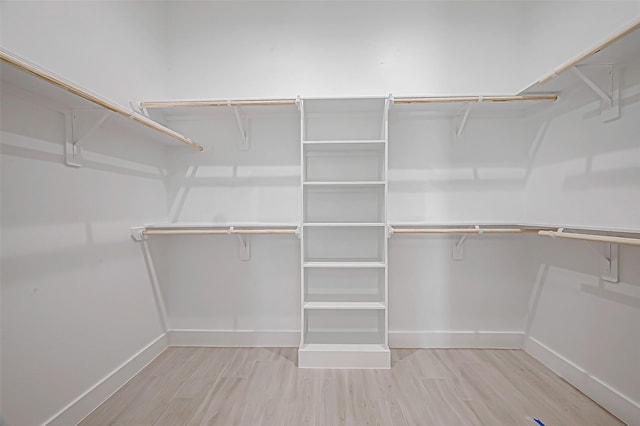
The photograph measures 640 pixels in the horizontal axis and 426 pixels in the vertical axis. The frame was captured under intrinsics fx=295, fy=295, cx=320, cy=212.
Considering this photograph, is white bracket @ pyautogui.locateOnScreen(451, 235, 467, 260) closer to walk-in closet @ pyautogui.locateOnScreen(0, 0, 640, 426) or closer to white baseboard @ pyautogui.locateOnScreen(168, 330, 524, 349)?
walk-in closet @ pyautogui.locateOnScreen(0, 0, 640, 426)

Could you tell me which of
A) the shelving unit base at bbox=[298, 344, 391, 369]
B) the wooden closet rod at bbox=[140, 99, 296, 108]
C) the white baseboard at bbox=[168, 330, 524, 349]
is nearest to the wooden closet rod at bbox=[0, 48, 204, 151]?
the wooden closet rod at bbox=[140, 99, 296, 108]

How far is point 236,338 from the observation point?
2275 millimetres

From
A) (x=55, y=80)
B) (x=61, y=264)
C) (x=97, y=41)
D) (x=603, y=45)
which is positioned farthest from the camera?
(x=97, y=41)

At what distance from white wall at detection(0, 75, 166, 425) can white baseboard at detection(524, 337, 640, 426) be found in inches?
105

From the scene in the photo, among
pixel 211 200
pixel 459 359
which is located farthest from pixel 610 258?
pixel 211 200

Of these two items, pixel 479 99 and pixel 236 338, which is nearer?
pixel 479 99

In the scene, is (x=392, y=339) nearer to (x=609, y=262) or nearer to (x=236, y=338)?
(x=236, y=338)

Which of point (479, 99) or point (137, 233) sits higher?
point (479, 99)

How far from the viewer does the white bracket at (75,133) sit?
141 centimetres

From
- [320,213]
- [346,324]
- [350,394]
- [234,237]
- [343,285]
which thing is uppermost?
[320,213]

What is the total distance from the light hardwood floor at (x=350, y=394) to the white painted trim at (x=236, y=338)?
163 mm

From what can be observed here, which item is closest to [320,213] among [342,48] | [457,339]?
[342,48]

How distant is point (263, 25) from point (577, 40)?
210 centimetres

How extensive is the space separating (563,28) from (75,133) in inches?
114
